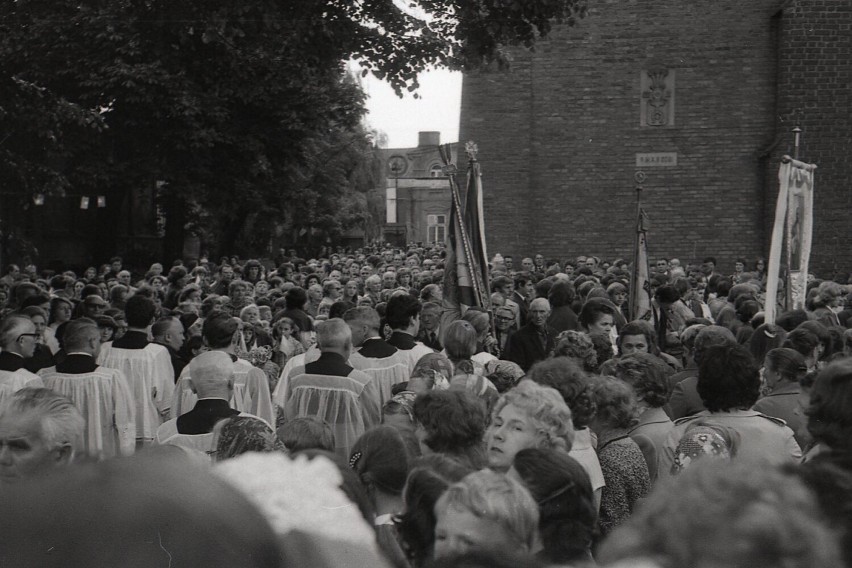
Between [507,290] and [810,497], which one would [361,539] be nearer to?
[810,497]

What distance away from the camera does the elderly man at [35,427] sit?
138 inches

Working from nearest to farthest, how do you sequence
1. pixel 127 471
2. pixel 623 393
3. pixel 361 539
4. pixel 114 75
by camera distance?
pixel 127 471 < pixel 361 539 < pixel 623 393 < pixel 114 75

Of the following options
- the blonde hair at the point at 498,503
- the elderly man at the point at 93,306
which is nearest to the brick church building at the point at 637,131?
the elderly man at the point at 93,306

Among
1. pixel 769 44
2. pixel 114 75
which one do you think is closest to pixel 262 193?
pixel 114 75

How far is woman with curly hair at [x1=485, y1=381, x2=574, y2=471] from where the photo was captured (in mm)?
4141

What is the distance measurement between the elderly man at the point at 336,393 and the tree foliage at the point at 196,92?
5.46 m

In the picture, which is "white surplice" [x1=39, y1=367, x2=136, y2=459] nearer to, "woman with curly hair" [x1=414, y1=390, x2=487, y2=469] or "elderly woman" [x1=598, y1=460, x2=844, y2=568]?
"woman with curly hair" [x1=414, y1=390, x2=487, y2=469]

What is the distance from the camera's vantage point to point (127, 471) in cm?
123

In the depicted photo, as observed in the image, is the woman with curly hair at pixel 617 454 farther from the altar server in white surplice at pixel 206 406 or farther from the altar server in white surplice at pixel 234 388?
the altar server in white surplice at pixel 234 388

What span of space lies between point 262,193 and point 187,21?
17.7 meters

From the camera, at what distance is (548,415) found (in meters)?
4.18

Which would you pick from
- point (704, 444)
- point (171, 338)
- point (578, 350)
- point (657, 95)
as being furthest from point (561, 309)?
point (657, 95)

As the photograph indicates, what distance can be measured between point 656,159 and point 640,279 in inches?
517

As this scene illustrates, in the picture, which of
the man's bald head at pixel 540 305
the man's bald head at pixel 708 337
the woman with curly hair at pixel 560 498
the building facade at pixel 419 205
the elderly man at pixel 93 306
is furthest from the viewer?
the building facade at pixel 419 205
